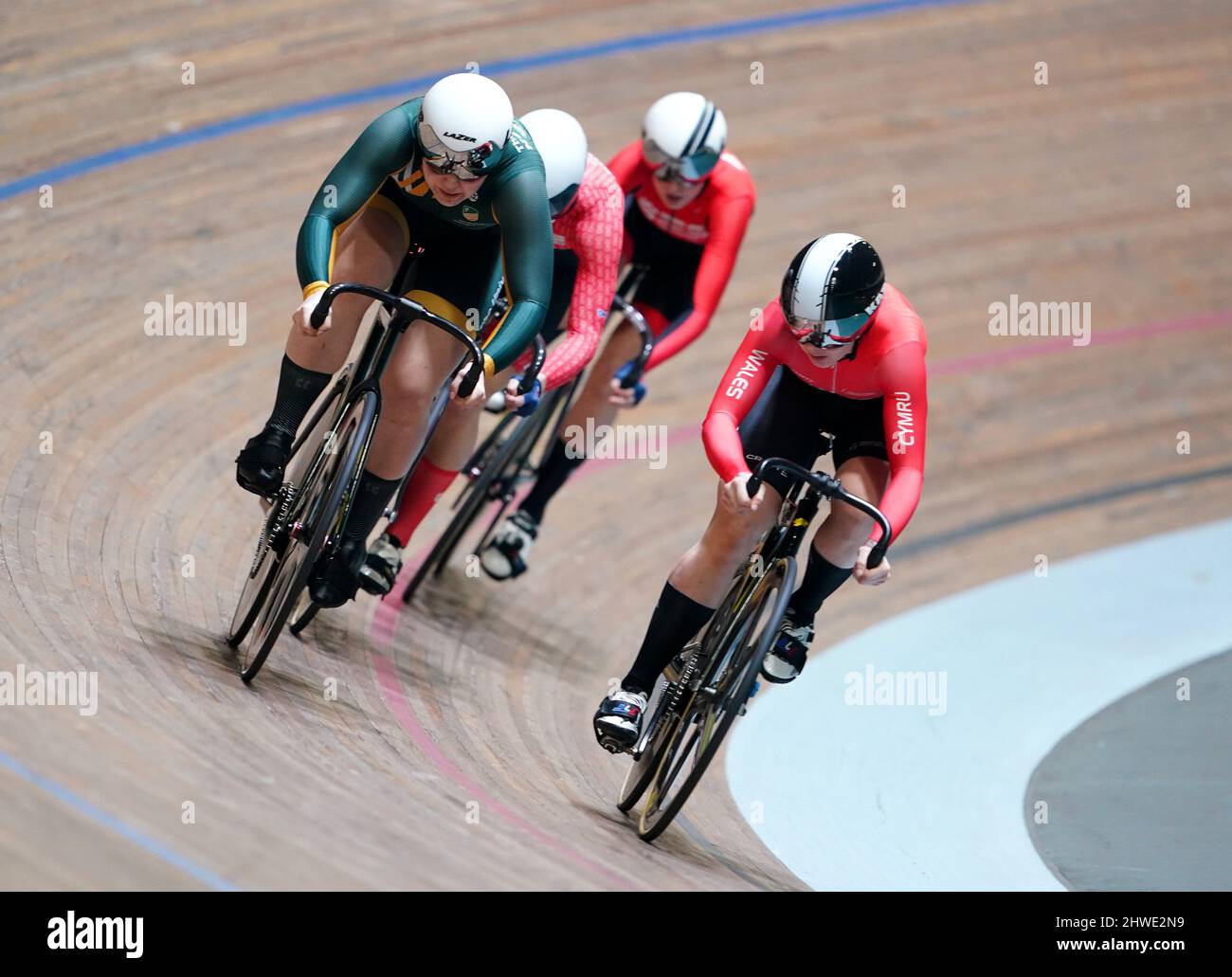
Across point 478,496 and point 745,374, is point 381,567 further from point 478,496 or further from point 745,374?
point 745,374

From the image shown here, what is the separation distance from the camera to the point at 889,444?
376cm

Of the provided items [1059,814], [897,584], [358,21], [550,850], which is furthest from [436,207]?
[358,21]

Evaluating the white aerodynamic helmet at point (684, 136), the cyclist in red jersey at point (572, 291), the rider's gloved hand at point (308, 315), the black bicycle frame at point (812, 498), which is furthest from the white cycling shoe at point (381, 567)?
the white aerodynamic helmet at point (684, 136)

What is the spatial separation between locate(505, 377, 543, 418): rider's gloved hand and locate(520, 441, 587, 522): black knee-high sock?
103 centimetres

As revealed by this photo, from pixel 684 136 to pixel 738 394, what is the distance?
148cm

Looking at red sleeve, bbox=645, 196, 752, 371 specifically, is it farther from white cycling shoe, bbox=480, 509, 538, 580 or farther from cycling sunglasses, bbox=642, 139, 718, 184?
white cycling shoe, bbox=480, 509, 538, 580

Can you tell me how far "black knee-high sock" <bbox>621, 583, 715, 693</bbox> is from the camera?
13.0 feet

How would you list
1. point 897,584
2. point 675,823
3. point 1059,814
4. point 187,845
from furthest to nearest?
point 897,584, point 1059,814, point 675,823, point 187,845

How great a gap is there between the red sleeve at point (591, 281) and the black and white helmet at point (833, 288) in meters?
0.98

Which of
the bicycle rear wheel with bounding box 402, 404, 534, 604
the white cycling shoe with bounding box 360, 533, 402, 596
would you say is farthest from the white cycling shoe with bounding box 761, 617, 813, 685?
the bicycle rear wheel with bounding box 402, 404, 534, 604

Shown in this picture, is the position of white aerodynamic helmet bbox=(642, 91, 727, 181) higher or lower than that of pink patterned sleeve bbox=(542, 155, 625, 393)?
higher

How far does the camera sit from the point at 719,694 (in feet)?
12.3
